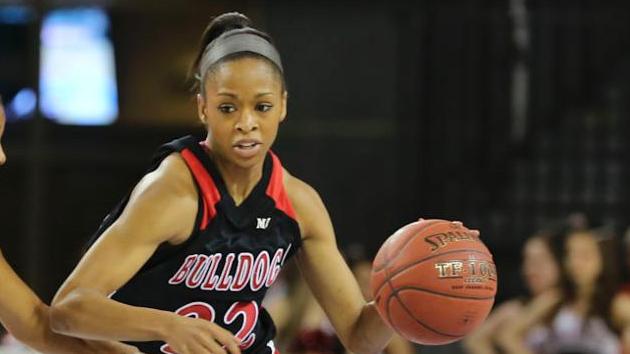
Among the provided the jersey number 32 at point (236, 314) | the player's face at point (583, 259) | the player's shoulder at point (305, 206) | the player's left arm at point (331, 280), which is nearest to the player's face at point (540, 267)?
the player's face at point (583, 259)

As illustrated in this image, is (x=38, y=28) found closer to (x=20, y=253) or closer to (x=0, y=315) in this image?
(x=20, y=253)

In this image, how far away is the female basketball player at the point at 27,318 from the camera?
331 centimetres

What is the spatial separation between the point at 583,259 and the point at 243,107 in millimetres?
4239

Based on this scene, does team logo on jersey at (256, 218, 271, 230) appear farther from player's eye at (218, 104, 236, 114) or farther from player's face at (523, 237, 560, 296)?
player's face at (523, 237, 560, 296)

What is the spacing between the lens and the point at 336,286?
378 cm

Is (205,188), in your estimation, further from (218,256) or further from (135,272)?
(135,272)

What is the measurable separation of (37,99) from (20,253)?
3.49 feet

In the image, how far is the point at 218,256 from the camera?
347cm

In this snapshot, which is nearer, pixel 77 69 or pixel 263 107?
pixel 263 107

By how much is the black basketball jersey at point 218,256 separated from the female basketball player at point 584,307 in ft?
12.7

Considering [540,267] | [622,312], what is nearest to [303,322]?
[540,267]

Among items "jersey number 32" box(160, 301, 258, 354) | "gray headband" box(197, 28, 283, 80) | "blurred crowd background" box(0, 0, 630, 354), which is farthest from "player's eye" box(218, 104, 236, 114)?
"blurred crowd background" box(0, 0, 630, 354)

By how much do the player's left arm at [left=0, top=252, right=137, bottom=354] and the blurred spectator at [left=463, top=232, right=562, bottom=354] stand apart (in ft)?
14.7

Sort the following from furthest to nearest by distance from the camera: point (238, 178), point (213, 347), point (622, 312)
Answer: point (622, 312) → point (238, 178) → point (213, 347)
